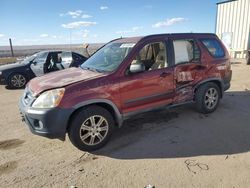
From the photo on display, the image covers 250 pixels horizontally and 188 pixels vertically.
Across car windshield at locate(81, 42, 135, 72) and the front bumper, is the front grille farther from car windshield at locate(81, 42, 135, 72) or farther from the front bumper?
car windshield at locate(81, 42, 135, 72)

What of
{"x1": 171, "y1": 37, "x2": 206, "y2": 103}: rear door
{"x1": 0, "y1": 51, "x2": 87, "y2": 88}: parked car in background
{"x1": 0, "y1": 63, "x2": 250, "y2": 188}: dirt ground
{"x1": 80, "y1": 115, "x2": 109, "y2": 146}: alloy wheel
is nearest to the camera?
{"x1": 0, "y1": 63, "x2": 250, "y2": 188}: dirt ground

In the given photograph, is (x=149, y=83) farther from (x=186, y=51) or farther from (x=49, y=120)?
(x=49, y=120)

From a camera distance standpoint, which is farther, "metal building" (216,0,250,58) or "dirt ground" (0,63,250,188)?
"metal building" (216,0,250,58)

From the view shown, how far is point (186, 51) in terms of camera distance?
503 centimetres

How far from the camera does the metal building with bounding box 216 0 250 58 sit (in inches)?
690

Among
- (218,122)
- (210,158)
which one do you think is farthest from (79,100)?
(218,122)

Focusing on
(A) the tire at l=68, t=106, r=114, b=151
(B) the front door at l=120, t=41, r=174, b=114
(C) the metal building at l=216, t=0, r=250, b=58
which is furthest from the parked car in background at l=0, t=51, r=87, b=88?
(C) the metal building at l=216, t=0, r=250, b=58

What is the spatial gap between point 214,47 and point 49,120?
4.03m

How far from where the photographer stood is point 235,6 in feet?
59.6

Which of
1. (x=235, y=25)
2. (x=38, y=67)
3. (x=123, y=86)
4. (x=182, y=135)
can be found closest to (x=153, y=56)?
(x=123, y=86)

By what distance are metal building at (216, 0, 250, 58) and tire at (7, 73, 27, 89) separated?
50.8 ft

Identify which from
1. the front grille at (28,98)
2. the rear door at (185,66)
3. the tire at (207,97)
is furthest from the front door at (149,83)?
the front grille at (28,98)

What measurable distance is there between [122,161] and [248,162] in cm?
186

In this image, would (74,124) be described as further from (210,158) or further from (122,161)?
(210,158)
